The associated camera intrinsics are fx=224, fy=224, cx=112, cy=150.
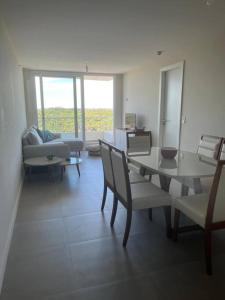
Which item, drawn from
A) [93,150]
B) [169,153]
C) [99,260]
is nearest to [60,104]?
[93,150]

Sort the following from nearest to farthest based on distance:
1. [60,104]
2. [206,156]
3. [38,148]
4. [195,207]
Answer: [195,207], [206,156], [38,148], [60,104]

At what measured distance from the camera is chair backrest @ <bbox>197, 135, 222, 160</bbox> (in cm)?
280

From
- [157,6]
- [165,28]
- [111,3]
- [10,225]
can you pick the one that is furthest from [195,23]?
[10,225]

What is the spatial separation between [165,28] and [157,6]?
723mm

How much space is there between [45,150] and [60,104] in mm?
2763

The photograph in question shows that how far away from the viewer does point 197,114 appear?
3885 mm

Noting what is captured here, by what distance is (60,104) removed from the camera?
681cm

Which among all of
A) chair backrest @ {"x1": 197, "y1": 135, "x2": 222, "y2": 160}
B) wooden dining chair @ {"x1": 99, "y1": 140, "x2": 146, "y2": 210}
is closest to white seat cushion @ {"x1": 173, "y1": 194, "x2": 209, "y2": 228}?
wooden dining chair @ {"x1": 99, "y1": 140, "x2": 146, "y2": 210}

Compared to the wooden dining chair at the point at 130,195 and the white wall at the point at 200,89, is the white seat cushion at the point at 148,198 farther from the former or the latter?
the white wall at the point at 200,89

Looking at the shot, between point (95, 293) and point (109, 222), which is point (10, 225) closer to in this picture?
point (109, 222)

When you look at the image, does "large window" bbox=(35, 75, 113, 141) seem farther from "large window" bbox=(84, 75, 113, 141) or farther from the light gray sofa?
the light gray sofa

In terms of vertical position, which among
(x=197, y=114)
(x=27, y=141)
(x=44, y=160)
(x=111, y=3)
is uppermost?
(x=111, y=3)

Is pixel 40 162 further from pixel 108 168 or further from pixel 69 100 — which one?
pixel 69 100

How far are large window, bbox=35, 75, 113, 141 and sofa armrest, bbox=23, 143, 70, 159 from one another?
252cm
